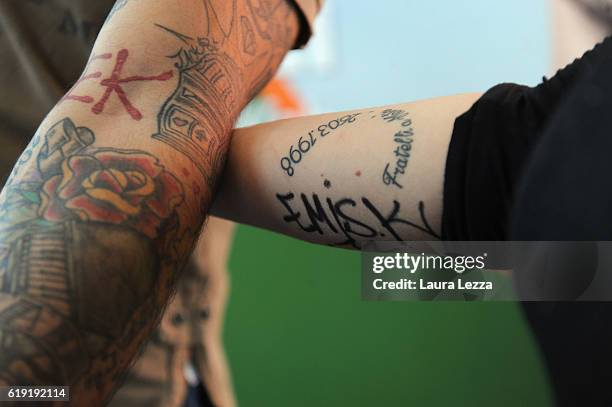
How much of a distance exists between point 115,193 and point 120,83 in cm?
13

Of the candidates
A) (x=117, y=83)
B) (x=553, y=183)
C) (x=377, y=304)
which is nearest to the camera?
(x=553, y=183)

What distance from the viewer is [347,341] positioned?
173 cm

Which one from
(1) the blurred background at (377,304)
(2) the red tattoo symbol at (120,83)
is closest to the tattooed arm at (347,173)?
(2) the red tattoo symbol at (120,83)

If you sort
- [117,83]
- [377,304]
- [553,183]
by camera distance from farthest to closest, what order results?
1. [377,304]
2. [117,83]
3. [553,183]

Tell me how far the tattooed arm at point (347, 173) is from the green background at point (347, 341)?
1.09 m

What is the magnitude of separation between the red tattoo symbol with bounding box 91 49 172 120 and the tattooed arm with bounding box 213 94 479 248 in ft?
0.38

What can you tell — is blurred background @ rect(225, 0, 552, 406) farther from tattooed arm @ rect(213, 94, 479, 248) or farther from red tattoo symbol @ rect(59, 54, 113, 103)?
red tattoo symbol @ rect(59, 54, 113, 103)

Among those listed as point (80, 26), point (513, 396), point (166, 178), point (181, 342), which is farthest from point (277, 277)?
point (166, 178)

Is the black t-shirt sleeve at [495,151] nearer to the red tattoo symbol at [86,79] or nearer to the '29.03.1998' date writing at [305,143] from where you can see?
the '29.03.1998' date writing at [305,143]

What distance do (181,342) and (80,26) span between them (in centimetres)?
48

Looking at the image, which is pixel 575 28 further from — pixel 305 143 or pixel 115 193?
pixel 115 193

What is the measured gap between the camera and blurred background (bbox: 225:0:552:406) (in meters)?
1.64

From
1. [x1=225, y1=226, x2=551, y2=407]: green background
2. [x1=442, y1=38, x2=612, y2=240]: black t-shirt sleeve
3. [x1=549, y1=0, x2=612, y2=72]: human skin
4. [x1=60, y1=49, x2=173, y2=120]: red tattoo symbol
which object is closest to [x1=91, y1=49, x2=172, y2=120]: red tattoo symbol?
[x1=60, y1=49, x2=173, y2=120]: red tattoo symbol

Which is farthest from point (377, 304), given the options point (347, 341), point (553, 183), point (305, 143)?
point (553, 183)
